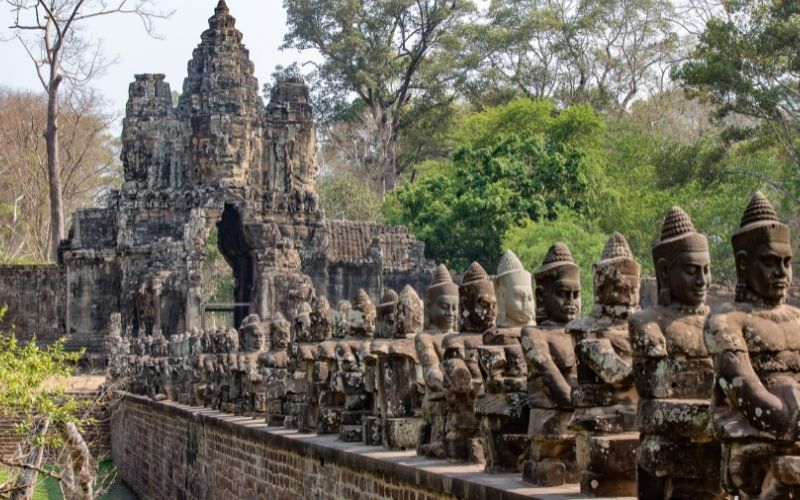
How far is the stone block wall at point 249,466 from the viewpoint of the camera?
9.77 metres

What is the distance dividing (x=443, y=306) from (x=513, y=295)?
4.93ft

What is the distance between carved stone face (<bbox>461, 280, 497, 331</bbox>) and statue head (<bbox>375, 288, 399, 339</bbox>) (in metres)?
2.11

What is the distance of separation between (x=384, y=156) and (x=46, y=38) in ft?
48.8

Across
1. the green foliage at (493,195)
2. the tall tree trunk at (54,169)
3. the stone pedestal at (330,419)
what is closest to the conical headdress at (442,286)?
the stone pedestal at (330,419)

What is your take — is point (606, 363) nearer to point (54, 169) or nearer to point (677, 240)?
point (677, 240)

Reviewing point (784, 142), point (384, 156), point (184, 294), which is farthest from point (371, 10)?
point (784, 142)

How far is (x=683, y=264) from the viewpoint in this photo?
23.4 feet

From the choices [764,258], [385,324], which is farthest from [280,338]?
→ [764,258]

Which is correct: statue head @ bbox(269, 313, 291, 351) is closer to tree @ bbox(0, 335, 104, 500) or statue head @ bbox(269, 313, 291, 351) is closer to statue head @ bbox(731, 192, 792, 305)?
tree @ bbox(0, 335, 104, 500)

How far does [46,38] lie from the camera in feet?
155

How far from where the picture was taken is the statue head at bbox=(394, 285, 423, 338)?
12180mm

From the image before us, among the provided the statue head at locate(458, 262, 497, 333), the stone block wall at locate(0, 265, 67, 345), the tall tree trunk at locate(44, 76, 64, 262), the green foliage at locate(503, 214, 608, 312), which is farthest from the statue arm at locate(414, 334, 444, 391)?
the tall tree trunk at locate(44, 76, 64, 262)

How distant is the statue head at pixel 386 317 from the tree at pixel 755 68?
54.8 feet

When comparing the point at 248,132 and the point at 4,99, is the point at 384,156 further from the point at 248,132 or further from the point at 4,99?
the point at 248,132
